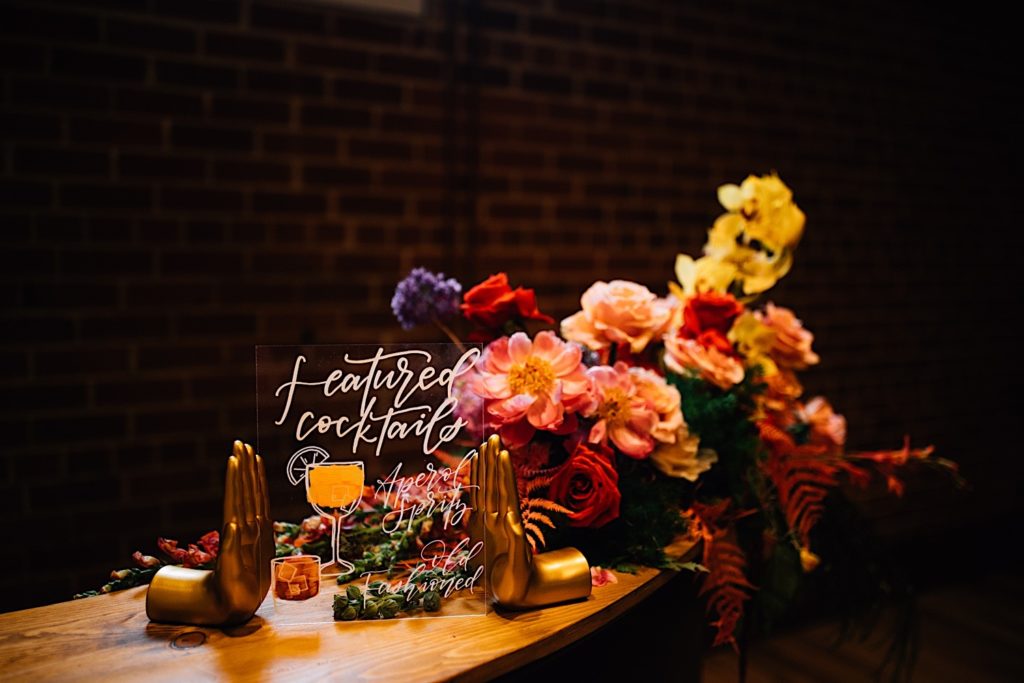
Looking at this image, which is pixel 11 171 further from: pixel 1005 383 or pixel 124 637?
pixel 1005 383

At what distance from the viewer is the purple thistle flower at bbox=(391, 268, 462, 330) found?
1233mm

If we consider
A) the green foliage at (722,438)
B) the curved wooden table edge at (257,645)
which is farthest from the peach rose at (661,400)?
the curved wooden table edge at (257,645)

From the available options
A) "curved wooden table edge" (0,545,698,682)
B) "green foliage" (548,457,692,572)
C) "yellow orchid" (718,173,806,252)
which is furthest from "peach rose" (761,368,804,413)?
"curved wooden table edge" (0,545,698,682)

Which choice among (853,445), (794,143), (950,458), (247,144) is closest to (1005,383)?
(950,458)

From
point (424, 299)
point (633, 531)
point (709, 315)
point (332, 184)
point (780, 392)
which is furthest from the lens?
point (332, 184)

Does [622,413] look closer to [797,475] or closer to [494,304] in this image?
[494,304]

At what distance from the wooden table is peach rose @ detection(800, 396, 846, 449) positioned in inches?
29.8

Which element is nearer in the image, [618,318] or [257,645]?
[257,645]

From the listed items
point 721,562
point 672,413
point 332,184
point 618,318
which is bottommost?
point 721,562

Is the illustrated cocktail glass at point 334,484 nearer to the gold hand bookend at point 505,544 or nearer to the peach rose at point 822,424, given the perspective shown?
the gold hand bookend at point 505,544

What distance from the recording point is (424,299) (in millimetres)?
1233

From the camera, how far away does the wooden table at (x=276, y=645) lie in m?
0.81

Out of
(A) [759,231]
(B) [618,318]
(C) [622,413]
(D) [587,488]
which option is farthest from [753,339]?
(D) [587,488]

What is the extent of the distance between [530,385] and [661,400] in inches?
8.6
